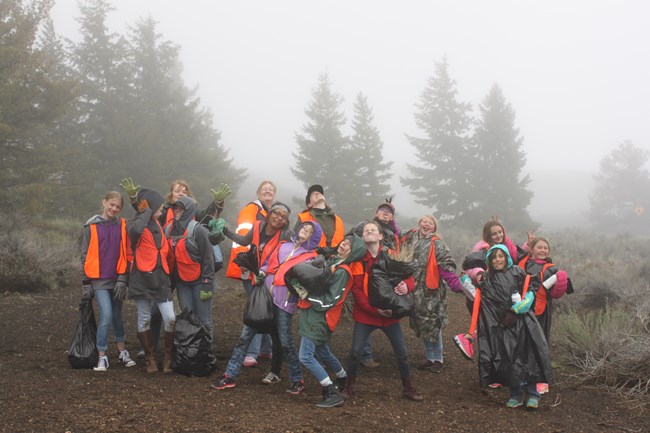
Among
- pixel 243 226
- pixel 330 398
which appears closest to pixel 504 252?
pixel 330 398

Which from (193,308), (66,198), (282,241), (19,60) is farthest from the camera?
(66,198)

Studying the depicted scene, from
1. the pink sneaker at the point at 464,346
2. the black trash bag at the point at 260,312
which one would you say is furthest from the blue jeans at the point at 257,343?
the pink sneaker at the point at 464,346

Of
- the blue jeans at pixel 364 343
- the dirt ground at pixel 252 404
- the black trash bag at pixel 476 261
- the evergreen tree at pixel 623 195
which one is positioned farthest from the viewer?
the evergreen tree at pixel 623 195

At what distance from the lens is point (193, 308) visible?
210 inches

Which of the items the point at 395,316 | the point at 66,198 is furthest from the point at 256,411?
the point at 66,198

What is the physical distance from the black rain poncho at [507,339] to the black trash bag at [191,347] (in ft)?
9.57

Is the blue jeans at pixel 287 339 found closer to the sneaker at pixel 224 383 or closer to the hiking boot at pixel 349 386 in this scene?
the hiking boot at pixel 349 386

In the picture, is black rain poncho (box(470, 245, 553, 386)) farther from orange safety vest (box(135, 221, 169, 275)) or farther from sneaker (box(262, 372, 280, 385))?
orange safety vest (box(135, 221, 169, 275))

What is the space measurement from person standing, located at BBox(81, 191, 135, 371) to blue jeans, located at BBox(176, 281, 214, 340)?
23.6 inches

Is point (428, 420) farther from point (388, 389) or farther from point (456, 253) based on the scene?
point (456, 253)

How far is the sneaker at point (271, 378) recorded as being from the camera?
4.96 metres

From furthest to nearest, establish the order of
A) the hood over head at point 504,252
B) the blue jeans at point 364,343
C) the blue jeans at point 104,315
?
the blue jeans at point 104,315
the hood over head at point 504,252
the blue jeans at point 364,343

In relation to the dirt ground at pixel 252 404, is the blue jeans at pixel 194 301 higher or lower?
higher

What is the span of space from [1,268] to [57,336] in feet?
11.4
